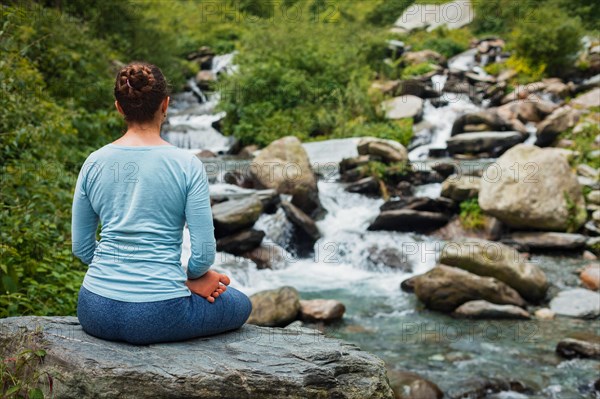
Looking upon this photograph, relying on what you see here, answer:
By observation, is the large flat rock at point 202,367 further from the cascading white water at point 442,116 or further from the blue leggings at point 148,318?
the cascading white water at point 442,116

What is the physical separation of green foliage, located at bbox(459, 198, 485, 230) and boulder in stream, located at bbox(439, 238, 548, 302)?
9.13ft

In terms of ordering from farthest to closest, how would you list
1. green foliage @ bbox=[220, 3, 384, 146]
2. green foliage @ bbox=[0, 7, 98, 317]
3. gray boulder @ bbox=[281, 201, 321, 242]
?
1. green foliage @ bbox=[220, 3, 384, 146]
2. gray boulder @ bbox=[281, 201, 321, 242]
3. green foliage @ bbox=[0, 7, 98, 317]

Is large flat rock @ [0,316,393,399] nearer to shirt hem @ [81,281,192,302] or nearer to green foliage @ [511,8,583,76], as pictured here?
shirt hem @ [81,281,192,302]

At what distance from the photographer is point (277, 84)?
1986 cm

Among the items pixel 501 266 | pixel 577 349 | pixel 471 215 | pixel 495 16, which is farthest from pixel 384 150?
pixel 495 16

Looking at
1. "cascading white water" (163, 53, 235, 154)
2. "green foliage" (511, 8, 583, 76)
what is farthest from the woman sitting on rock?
"green foliage" (511, 8, 583, 76)

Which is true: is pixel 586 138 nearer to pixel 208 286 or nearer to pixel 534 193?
pixel 534 193

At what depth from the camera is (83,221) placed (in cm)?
265

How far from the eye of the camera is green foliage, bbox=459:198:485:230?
1109 centimetres

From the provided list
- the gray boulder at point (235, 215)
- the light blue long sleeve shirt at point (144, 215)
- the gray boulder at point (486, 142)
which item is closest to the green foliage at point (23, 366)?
the light blue long sleeve shirt at point (144, 215)

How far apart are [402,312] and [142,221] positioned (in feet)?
19.6

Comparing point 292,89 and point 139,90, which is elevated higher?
point 292,89

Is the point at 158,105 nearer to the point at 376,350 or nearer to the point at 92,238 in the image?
the point at 92,238

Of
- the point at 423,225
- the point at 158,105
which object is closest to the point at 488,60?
the point at 423,225
